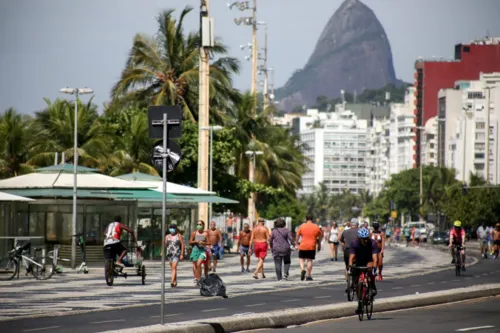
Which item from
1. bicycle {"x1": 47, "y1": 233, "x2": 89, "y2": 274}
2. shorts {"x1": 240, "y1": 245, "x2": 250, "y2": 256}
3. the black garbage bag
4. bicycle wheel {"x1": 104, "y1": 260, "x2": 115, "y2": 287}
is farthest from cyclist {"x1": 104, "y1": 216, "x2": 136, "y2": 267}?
shorts {"x1": 240, "y1": 245, "x2": 250, "y2": 256}

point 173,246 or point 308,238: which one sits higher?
point 308,238

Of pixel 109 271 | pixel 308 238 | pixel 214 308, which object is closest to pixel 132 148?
pixel 308 238

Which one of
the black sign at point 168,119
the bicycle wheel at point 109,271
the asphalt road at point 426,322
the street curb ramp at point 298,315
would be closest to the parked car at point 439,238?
the bicycle wheel at point 109,271

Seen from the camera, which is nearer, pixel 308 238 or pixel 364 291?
pixel 364 291

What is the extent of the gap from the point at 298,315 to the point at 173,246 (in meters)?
10.9

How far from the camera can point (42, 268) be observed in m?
34.3

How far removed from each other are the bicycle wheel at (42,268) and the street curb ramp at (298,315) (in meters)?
13.1

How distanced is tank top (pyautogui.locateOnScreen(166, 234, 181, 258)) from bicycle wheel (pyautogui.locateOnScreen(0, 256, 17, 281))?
609 centimetres

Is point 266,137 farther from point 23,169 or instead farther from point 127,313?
point 127,313

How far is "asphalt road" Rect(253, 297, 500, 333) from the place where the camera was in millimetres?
18094

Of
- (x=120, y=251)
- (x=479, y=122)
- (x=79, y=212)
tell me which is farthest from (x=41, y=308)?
(x=479, y=122)

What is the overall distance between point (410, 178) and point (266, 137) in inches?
3644

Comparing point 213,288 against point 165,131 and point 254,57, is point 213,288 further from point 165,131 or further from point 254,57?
point 254,57

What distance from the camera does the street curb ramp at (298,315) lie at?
17453mm
